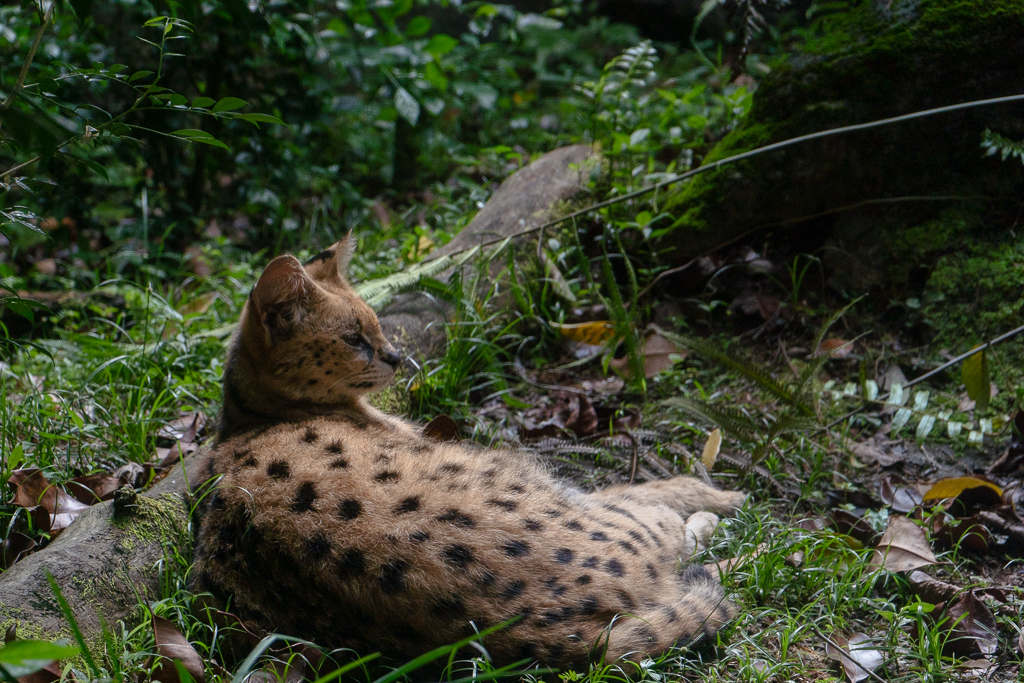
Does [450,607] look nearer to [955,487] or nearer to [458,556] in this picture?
[458,556]

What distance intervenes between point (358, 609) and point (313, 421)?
1.11 m

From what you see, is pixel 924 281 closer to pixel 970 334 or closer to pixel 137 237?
pixel 970 334

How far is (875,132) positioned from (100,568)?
15.5 ft

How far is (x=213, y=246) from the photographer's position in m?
6.78

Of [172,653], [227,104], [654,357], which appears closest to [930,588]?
[654,357]

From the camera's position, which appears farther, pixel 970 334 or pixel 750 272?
pixel 750 272

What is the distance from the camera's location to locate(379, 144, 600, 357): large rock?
4680 mm

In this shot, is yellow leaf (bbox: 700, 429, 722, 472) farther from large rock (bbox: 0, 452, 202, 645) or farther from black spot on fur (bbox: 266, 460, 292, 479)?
large rock (bbox: 0, 452, 202, 645)

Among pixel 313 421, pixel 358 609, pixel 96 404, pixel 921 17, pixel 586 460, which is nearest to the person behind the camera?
pixel 358 609

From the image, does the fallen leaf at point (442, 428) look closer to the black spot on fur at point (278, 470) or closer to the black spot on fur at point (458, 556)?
the black spot on fur at point (278, 470)

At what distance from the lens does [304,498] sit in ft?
8.61

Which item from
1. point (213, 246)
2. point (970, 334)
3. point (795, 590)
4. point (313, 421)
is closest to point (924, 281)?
point (970, 334)

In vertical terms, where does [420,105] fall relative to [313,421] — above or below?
above

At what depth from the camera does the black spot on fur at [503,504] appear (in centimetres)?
268
